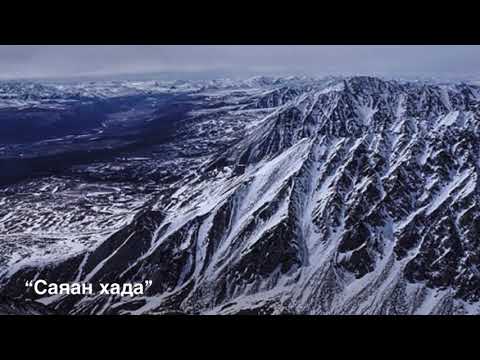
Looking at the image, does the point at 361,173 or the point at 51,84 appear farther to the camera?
the point at 361,173
